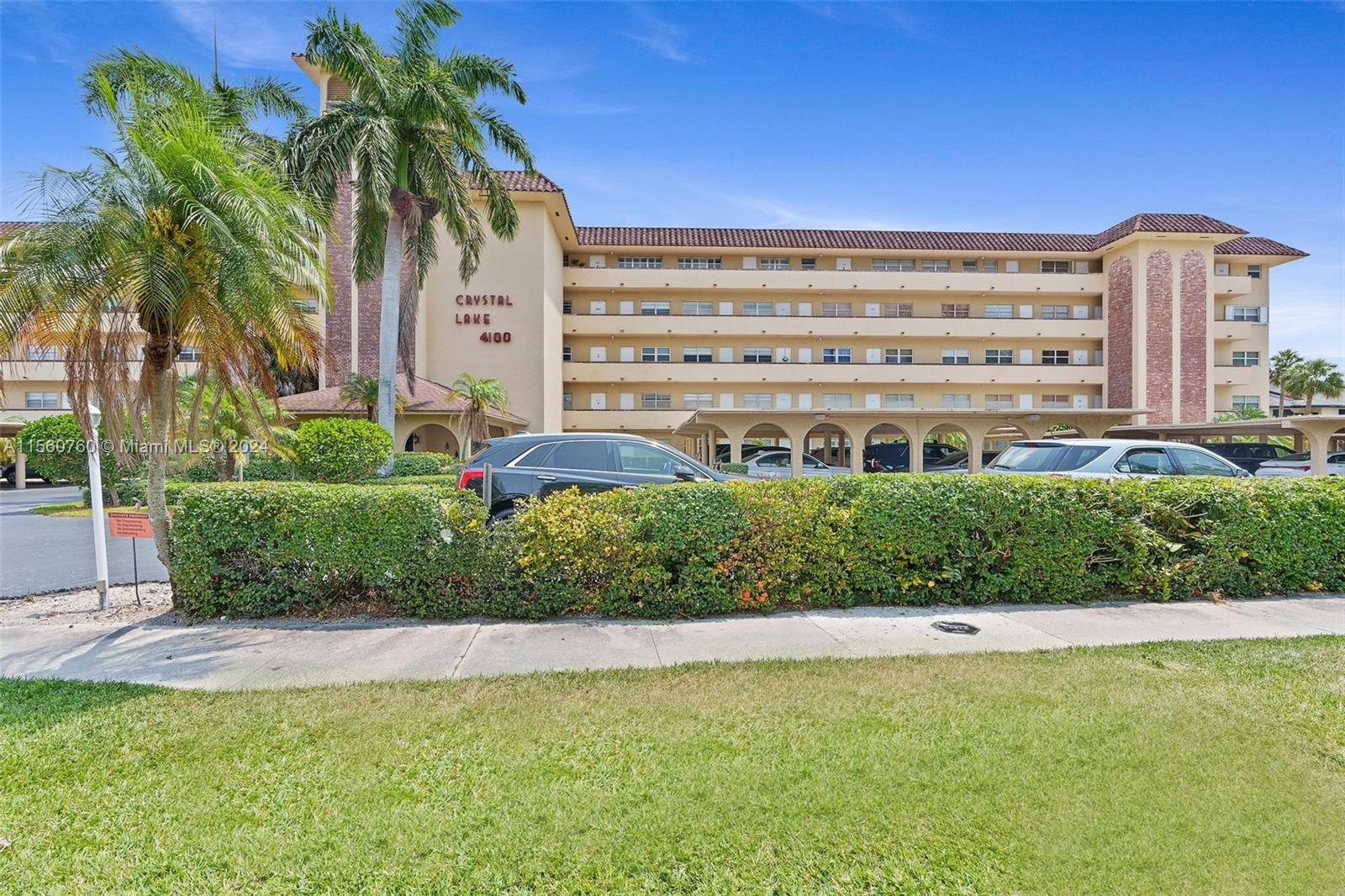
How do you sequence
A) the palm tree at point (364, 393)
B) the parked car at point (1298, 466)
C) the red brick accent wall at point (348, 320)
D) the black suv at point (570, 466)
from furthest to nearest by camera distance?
1. the red brick accent wall at point (348, 320)
2. the parked car at point (1298, 466)
3. the palm tree at point (364, 393)
4. the black suv at point (570, 466)

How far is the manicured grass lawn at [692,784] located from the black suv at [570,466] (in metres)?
3.91

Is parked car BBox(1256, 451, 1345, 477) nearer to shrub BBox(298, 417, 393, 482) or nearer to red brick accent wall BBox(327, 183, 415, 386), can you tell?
shrub BBox(298, 417, 393, 482)

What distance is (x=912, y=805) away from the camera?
9.79 ft

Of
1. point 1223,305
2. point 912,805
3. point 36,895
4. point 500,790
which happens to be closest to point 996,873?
point 912,805

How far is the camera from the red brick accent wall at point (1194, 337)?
34.4m

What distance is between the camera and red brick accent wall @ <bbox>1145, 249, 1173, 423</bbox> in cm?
3431

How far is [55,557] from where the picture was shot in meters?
10.5

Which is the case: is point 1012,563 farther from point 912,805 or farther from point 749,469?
point 749,469

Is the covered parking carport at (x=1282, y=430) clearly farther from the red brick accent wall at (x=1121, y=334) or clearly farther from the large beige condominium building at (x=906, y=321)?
the large beige condominium building at (x=906, y=321)

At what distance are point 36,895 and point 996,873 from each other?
3849 mm

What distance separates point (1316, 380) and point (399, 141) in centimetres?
6067

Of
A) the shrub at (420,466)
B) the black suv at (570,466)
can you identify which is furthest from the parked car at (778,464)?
the black suv at (570,466)

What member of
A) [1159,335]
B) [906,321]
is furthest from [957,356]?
[1159,335]

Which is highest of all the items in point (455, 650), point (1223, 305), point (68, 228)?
point (1223, 305)
